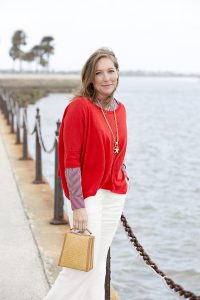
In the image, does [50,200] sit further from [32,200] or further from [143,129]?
[143,129]

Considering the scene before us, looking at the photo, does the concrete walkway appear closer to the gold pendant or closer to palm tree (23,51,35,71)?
the gold pendant

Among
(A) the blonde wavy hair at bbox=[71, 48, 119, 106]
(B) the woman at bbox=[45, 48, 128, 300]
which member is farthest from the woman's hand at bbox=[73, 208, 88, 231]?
(A) the blonde wavy hair at bbox=[71, 48, 119, 106]

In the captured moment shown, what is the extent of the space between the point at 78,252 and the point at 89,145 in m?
0.61

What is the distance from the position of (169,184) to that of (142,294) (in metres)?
10.2

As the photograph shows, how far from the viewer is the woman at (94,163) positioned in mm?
3564

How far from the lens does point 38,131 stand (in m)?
9.98

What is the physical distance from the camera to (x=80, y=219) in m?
3.57

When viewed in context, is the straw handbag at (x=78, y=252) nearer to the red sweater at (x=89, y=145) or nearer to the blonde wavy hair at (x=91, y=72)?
the red sweater at (x=89, y=145)

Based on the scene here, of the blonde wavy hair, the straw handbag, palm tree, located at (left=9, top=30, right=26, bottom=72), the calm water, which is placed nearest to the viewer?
the straw handbag

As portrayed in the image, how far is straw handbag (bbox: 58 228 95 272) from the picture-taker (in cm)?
351

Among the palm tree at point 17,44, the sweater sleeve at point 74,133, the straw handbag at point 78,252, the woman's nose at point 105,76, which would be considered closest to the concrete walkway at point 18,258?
the straw handbag at point 78,252

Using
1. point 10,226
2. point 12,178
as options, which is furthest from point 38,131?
point 10,226

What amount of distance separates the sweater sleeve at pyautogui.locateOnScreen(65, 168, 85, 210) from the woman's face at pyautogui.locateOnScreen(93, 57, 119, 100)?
1.64 feet

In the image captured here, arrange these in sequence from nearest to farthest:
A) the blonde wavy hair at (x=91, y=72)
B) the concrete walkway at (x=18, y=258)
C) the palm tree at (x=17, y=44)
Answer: the blonde wavy hair at (x=91, y=72)
the concrete walkway at (x=18, y=258)
the palm tree at (x=17, y=44)
